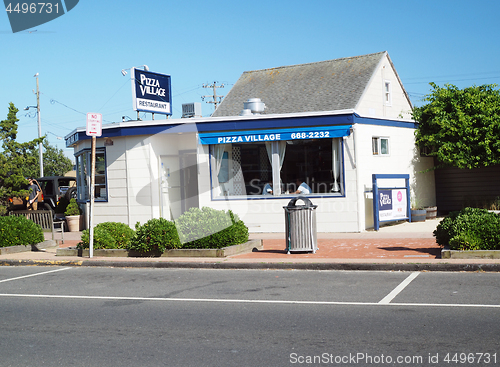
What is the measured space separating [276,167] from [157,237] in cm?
533

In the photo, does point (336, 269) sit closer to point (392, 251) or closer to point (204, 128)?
point (392, 251)

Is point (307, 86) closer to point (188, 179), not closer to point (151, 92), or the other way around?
point (151, 92)

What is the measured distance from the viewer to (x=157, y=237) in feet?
39.0

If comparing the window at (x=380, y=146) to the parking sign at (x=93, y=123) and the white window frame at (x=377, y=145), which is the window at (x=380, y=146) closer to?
the white window frame at (x=377, y=145)

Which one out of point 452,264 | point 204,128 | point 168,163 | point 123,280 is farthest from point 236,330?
point 168,163

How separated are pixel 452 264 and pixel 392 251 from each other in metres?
2.04

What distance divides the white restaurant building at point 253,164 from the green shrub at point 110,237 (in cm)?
387

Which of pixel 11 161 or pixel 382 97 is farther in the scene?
pixel 382 97

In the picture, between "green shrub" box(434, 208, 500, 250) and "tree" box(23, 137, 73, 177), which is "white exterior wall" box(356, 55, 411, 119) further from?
"tree" box(23, 137, 73, 177)

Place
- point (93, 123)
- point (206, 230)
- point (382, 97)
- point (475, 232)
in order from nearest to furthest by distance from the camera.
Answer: point (475, 232)
point (206, 230)
point (93, 123)
point (382, 97)

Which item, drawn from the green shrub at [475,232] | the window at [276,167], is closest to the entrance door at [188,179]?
the window at [276,167]

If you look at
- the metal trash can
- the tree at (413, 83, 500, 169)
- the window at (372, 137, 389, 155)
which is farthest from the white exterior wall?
the metal trash can

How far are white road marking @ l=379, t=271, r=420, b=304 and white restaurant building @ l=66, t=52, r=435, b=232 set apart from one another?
6.03 meters

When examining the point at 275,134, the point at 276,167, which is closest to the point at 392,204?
the point at 276,167
